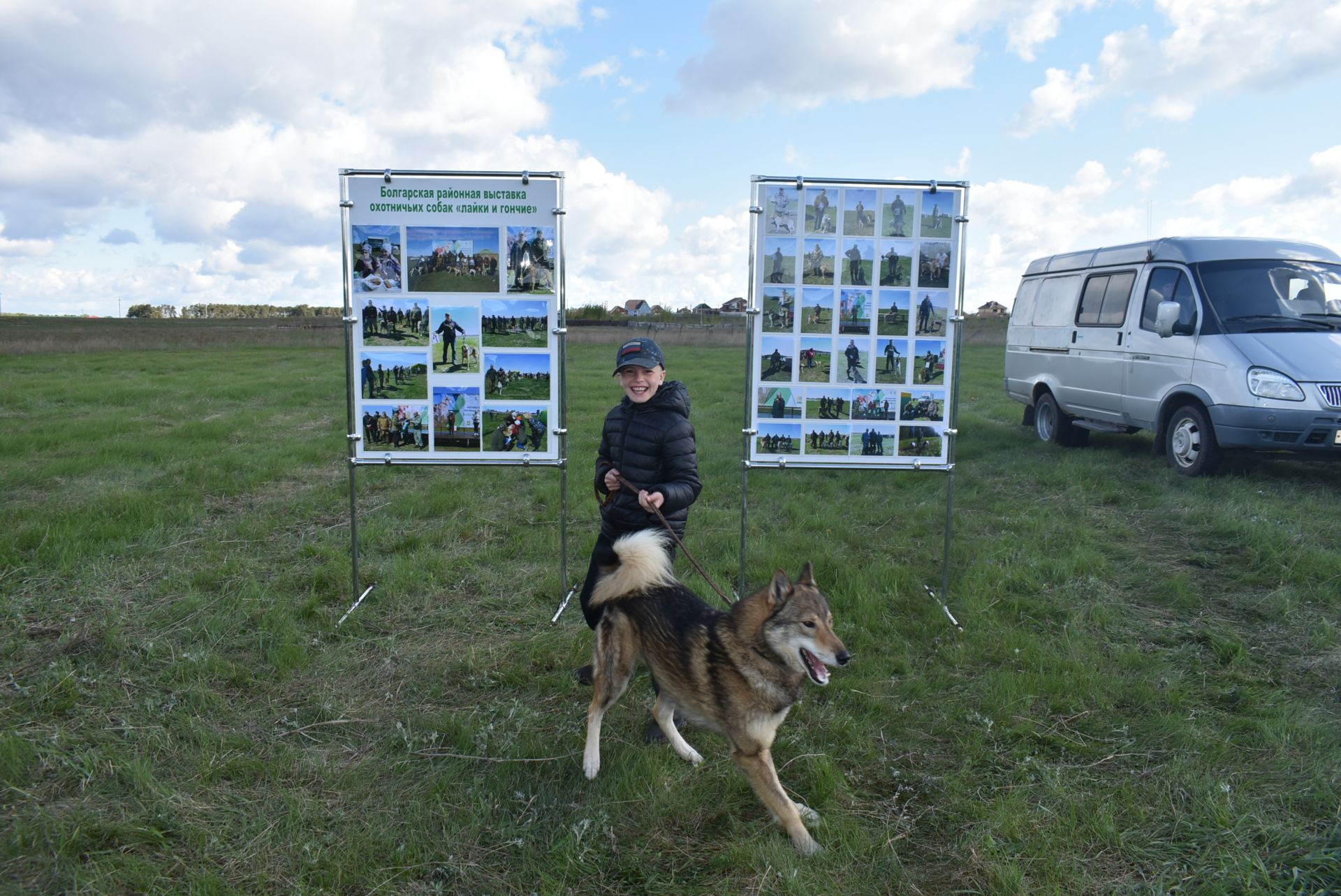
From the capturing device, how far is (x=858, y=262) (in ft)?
18.9

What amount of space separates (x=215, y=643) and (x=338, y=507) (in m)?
3.54

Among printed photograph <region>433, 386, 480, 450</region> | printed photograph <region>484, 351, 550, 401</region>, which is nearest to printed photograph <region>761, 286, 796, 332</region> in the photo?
printed photograph <region>484, 351, 550, 401</region>

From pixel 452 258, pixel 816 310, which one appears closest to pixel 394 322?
pixel 452 258

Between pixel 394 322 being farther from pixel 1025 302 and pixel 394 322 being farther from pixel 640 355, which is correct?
pixel 1025 302

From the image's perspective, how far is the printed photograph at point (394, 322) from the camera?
573 cm

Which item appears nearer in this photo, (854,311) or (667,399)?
(667,399)

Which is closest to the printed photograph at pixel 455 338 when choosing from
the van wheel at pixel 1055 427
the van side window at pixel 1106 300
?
the van side window at pixel 1106 300

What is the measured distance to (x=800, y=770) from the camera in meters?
4.07

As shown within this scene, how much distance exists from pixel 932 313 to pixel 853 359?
2.16ft

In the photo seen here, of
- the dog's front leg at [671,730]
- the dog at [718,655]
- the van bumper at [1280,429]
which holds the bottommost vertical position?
the dog's front leg at [671,730]

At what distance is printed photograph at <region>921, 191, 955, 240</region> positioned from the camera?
18.8 feet

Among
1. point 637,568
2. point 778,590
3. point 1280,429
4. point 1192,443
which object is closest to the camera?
point 778,590

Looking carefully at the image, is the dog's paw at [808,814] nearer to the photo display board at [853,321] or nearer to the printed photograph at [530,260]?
the photo display board at [853,321]

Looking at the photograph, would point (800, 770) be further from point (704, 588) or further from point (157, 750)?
point (157, 750)
